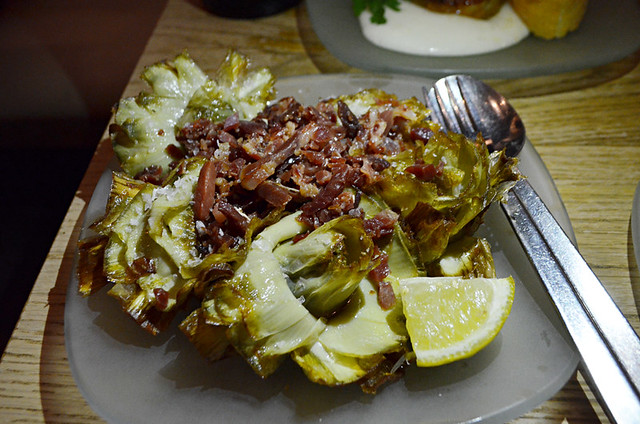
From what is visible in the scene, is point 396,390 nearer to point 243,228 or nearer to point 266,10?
point 243,228

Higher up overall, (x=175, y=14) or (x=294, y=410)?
(x=175, y=14)

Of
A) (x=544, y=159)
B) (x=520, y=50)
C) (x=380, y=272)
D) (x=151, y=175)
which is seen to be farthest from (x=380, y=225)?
(x=520, y=50)

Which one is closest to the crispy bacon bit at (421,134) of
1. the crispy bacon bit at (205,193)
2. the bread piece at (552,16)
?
the crispy bacon bit at (205,193)

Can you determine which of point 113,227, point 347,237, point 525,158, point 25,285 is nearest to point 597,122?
point 525,158

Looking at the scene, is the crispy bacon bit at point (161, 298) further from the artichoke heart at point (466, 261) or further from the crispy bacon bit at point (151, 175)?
the artichoke heart at point (466, 261)

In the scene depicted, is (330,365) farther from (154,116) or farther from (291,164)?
(154,116)
